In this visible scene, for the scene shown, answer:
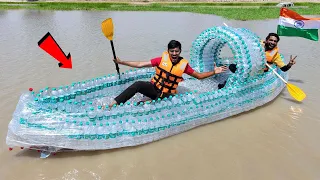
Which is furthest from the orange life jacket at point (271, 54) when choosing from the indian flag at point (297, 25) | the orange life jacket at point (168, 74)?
the orange life jacket at point (168, 74)

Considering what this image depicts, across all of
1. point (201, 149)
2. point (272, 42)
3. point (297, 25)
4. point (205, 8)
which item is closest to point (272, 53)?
point (272, 42)

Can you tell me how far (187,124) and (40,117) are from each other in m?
2.15

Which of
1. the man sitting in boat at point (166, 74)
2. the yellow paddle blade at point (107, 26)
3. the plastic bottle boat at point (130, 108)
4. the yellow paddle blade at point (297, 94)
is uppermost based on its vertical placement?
the yellow paddle blade at point (107, 26)

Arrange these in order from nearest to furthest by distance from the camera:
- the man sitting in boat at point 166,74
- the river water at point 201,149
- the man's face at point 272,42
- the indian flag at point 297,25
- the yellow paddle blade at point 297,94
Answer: the river water at point 201,149, the man sitting in boat at point 166,74, the yellow paddle blade at point 297,94, the man's face at point 272,42, the indian flag at point 297,25

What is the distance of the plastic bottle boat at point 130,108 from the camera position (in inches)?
127

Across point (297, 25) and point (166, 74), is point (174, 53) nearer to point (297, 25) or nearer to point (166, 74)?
point (166, 74)

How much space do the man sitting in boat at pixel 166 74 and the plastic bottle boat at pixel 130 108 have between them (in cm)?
24

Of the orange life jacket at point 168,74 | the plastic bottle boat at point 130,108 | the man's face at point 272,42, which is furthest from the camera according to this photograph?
the man's face at point 272,42

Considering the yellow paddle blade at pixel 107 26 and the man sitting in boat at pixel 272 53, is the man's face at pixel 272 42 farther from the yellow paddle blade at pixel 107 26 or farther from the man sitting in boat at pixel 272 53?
the yellow paddle blade at pixel 107 26

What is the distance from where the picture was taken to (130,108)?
140 inches

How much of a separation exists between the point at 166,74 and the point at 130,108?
2.87 ft

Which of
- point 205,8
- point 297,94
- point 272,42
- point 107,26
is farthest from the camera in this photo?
point 205,8

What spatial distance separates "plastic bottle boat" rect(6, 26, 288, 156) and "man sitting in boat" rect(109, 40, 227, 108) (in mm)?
241

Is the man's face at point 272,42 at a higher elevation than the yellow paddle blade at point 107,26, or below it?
below
